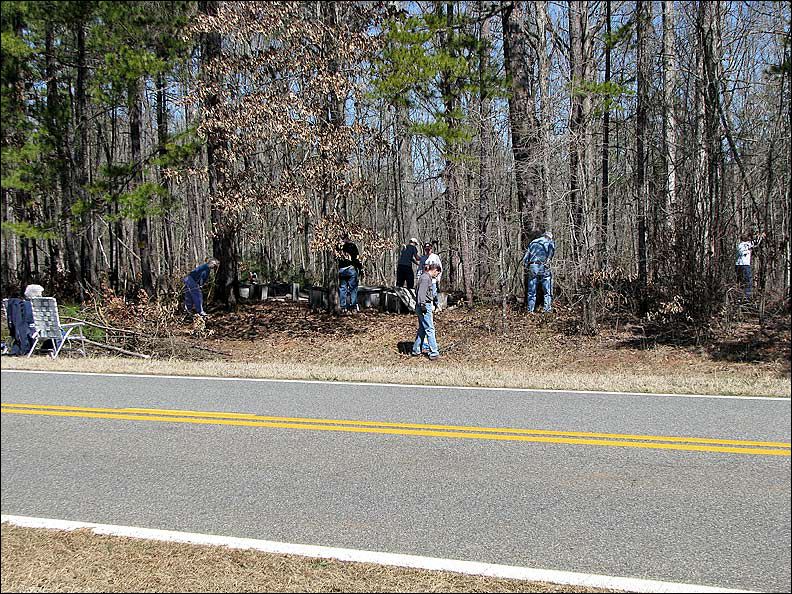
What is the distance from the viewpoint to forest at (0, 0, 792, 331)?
13844 mm

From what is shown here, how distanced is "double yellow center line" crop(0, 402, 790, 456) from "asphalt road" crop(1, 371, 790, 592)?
0.05 metres

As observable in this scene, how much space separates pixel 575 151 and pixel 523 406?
33.4ft

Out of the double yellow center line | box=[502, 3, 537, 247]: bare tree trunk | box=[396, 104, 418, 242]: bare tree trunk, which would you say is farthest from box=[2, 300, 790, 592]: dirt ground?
box=[396, 104, 418, 242]: bare tree trunk

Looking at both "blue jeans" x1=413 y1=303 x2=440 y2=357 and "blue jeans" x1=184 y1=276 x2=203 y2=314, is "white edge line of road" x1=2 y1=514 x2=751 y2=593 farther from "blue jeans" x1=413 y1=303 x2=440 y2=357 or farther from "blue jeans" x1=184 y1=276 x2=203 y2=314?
"blue jeans" x1=184 y1=276 x2=203 y2=314

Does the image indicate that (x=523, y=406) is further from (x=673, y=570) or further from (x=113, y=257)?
(x=113, y=257)

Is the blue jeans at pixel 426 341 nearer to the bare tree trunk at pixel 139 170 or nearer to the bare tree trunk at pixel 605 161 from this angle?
the bare tree trunk at pixel 605 161

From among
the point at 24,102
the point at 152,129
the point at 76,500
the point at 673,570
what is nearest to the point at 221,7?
the point at 152,129

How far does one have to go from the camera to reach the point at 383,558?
443 cm

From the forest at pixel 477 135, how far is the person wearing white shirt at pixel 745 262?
0.24 metres

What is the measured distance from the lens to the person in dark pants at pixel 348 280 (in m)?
18.3

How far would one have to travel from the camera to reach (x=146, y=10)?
1172 centimetres

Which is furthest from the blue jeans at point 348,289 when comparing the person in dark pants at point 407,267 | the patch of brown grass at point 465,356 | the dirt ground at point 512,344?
the person in dark pants at point 407,267

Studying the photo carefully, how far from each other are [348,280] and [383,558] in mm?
14640

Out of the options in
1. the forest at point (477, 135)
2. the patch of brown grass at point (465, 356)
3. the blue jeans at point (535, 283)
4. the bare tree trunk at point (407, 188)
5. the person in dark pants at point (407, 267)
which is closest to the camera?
the patch of brown grass at point (465, 356)
